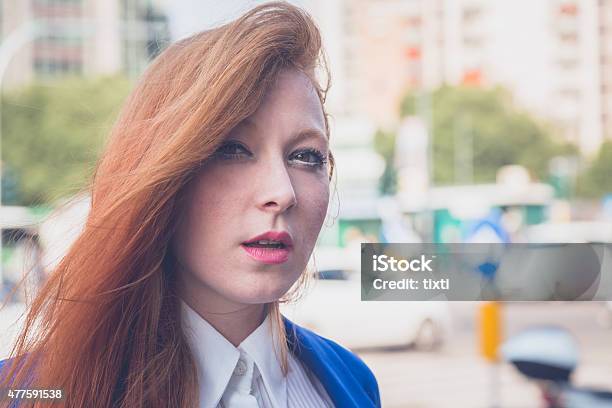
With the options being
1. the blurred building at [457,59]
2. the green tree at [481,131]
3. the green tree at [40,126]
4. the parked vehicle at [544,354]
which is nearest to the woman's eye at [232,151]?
the parked vehicle at [544,354]

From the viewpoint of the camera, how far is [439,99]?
58.8 feet

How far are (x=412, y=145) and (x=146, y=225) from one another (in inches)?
309

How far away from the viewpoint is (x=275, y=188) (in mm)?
586

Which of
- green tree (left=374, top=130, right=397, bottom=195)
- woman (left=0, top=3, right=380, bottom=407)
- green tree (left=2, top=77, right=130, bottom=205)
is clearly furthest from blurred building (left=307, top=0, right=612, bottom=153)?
woman (left=0, top=3, right=380, bottom=407)

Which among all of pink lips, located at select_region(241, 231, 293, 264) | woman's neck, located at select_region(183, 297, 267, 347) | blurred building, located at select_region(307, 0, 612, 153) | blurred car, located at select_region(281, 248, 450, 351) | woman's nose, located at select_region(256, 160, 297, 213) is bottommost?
blurred car, located at select_region(281, 248, 450, 351)

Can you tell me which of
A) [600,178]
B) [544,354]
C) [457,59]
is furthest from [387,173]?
[457,59]

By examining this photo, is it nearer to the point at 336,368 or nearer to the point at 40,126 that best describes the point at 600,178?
the point at 336,368

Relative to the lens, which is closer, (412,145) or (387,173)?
(387,173)

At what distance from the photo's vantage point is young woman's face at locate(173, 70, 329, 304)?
588mm

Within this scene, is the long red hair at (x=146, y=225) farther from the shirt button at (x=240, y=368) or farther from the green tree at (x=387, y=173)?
the green tree at (x=387, y=173)

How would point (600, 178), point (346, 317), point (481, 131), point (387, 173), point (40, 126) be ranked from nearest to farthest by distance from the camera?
point (346, 317) < point (387, 173) < point (600, 178) < point (40, 126) < point (481, 131)

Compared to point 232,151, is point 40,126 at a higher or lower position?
higher

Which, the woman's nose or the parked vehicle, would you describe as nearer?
the woman's nose

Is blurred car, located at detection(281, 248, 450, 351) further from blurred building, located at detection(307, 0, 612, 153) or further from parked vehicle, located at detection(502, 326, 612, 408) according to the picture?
blurred building, located at detection(307, 0, 612, 153)
